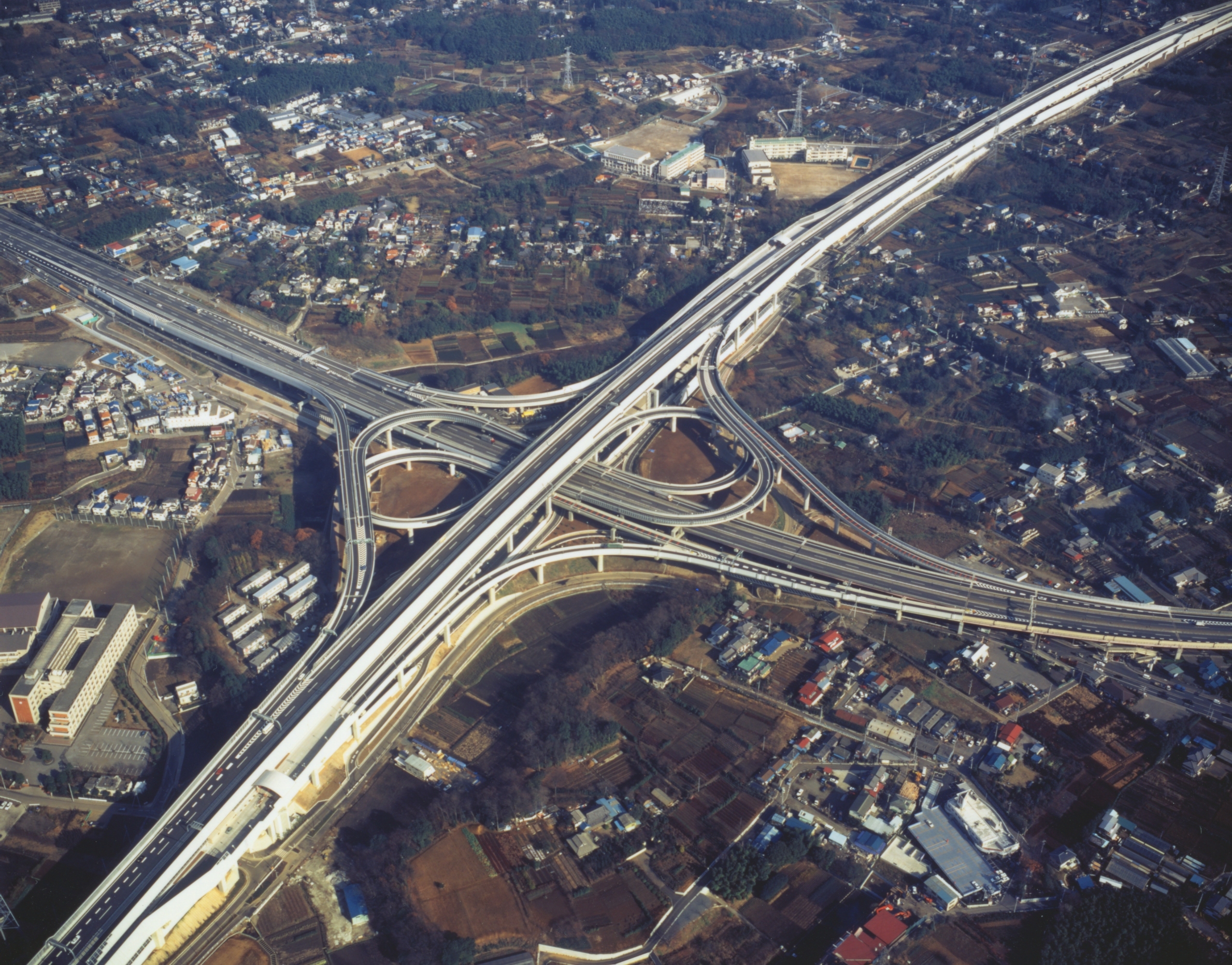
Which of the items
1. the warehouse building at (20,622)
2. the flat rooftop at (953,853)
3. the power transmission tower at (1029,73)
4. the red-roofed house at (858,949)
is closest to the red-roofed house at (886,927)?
the red-roofed house at (858,949)

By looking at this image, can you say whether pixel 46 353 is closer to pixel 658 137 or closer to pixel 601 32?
pixel 658 137

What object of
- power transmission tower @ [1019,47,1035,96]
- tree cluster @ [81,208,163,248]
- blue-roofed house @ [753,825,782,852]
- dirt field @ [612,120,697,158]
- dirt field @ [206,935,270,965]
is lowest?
dirt field @ [206,935,270,965]

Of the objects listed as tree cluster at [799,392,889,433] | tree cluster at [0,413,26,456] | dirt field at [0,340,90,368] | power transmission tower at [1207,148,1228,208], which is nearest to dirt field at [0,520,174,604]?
tree cluster at [0,413,26,456]

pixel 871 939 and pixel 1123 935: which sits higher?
pixel 1123 935

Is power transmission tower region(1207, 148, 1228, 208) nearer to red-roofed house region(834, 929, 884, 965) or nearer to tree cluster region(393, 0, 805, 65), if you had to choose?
tree cluster region(393, 0, 805, 65)

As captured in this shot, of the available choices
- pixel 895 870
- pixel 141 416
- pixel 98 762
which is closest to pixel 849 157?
pixel 141 416

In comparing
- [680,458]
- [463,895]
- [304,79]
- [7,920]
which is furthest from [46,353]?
[304,79]
